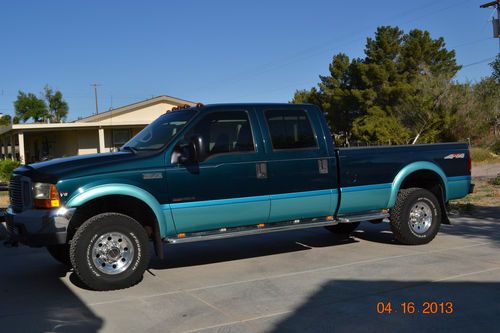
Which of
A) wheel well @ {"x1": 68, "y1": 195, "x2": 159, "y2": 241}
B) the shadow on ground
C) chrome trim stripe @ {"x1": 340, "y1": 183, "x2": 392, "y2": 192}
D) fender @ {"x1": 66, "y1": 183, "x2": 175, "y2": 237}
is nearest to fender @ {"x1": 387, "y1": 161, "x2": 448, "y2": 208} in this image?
chrome trim stripe @ {"x1": 340, "y1": 183, "x2": 392, "y2": 192}

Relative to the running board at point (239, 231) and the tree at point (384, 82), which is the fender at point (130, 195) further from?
the tree at point (384, 82)

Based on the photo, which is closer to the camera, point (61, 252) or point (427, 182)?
point (61, 252)

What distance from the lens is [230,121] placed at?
692 centimetres

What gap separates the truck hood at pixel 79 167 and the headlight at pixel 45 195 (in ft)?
0.22

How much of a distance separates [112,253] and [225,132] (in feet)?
6.61

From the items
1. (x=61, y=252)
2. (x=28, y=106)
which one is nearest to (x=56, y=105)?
(x=28, y=106)

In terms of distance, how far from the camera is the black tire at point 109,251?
587 centimetres

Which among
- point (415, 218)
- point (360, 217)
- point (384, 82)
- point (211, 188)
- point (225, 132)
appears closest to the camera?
point (211, 188)

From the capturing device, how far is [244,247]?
28.0ft

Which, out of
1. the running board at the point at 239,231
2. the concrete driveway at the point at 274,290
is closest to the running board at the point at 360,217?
the running board at the point at 239,231

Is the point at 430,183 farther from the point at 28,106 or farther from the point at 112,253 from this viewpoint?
the point at 28,106

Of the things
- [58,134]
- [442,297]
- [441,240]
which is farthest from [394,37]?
[442,297]

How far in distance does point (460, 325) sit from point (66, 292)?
4.11 m

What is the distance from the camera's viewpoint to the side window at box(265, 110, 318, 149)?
23.4ft
